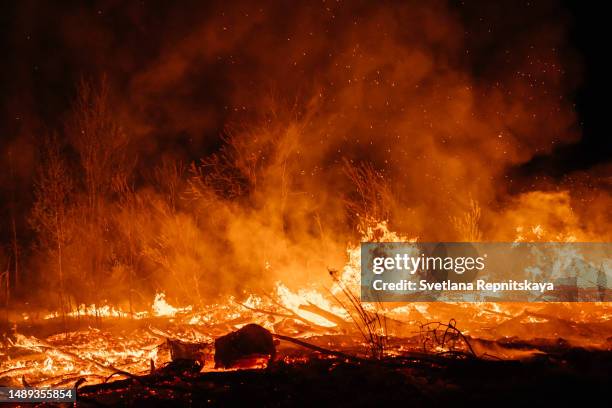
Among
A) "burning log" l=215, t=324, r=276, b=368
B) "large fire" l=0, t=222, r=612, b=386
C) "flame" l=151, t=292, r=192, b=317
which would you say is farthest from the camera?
"flame" l=151, t=292, r=192, b=317

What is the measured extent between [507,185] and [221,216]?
387 inches

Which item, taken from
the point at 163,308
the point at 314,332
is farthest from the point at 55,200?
the point at 314,332

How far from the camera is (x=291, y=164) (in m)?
16.5

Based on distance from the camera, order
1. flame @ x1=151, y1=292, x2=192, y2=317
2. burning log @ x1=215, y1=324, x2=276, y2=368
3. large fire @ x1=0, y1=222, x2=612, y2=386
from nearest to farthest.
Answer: burning log @ x1=215, y1=324, x2=276, y2=368
large fire @ x1=0, y1=222, x2=612, y2=386
flame @ x1=151, y1=292, x2=192, y2=317

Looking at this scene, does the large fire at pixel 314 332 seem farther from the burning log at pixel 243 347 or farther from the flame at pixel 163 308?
the flame at pixel 163 308

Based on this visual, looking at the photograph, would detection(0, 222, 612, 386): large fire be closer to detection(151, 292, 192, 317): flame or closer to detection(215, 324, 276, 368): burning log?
detection(215, 324, 276, 368): burning log

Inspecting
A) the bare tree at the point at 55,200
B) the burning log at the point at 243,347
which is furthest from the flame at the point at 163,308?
the burning log at the point at 243,347

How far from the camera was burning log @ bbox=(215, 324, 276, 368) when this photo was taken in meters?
6.79

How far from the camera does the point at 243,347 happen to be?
6789 millimetres

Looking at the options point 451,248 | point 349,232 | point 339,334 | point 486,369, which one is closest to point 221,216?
point 349,232

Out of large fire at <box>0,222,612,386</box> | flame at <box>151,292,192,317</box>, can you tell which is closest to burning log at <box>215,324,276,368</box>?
large fire at <box>0,222,612,386</box>

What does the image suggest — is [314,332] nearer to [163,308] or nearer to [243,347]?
[243,347]

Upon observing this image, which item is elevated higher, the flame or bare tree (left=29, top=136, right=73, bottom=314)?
bare tree (left=29, top=136, right=73, bottom=314)

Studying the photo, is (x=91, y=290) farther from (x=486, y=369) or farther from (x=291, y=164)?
(x=486, y=369)
